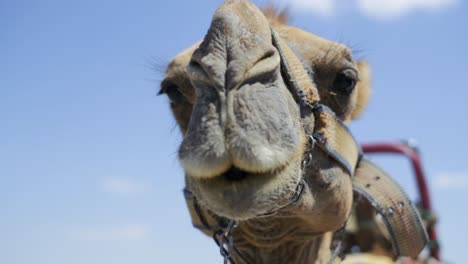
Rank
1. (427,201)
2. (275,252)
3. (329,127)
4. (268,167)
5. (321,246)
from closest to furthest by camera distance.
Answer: (268,167), (329,127), (275,252), (321,246), (427,201)

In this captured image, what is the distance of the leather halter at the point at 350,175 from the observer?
300 cm

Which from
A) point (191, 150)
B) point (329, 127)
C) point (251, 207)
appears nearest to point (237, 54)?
point (191, 150)

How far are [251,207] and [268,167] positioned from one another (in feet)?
0.63

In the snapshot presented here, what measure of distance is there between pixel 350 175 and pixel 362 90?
118 centimetres

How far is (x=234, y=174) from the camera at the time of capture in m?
2.36

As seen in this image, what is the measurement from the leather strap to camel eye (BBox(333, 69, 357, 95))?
26.0 inches

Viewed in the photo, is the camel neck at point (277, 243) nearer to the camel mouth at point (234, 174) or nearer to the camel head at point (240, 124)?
the camel head at point (240, 124)

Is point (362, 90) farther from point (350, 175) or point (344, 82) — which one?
point (350, 175)

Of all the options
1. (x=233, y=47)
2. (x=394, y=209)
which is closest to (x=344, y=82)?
(x=394, y=209)

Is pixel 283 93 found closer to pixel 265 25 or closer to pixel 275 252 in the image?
pixel 265 25

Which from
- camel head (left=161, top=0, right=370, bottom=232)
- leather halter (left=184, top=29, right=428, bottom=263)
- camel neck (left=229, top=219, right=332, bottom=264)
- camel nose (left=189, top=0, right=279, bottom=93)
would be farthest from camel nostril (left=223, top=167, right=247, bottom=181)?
camel neck (left=229, top=219, right=332, bottom=264)

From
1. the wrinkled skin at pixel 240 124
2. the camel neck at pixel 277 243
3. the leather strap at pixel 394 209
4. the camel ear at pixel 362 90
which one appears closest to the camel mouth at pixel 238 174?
the wrinkled skin at pixel 240 124

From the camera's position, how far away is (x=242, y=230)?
11.3 ft

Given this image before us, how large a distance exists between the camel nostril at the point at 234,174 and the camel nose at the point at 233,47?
0.31 m
